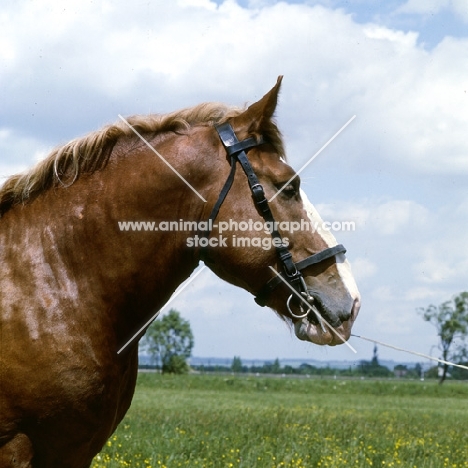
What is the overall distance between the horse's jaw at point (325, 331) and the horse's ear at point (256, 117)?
123 cm

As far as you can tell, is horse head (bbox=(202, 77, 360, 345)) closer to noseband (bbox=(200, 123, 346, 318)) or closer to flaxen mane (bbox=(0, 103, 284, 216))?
noseband (bbox=(200, 123, 346, 318))

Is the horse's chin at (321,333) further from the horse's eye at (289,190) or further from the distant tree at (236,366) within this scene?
the distant tree at (236,366)

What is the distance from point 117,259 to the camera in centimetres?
397

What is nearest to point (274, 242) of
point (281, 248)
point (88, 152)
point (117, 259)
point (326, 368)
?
point (281, 248)

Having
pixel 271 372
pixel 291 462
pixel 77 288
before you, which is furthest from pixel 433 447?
pixel 271 372

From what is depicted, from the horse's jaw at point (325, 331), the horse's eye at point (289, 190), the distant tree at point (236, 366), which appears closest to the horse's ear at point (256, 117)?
the horse's eye at point (289, 190)

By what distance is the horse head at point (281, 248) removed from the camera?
3.92 metres

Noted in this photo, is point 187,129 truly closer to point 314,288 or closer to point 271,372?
point 314,288

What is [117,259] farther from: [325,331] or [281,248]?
[325,331]

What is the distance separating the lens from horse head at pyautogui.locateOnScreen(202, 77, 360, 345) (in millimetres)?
3916

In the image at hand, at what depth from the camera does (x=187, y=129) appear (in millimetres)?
4262

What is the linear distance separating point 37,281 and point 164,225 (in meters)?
0.83

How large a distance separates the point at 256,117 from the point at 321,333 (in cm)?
142

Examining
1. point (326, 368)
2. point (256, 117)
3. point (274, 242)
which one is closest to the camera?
point (274, 242)
